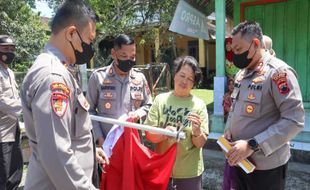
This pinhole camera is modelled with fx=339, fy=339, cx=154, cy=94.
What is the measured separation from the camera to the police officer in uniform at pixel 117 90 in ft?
10.0

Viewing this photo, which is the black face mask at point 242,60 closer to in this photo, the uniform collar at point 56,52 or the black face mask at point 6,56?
the uniform collar at point 56,52

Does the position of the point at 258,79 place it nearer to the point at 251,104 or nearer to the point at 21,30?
the point at 251,104

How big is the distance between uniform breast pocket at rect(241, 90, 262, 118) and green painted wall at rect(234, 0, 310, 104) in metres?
5.02

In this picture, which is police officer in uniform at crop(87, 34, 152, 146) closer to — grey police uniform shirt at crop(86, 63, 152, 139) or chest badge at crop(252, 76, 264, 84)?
grey police uniform shirt at crop(86, 63, 152, 139)

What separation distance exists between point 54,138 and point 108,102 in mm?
1625

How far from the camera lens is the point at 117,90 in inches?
121

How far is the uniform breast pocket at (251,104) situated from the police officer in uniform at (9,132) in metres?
2.63

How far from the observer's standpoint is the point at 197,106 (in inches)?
110

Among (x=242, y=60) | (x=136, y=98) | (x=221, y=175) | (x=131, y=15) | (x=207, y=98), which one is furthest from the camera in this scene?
(x=131, y=15)

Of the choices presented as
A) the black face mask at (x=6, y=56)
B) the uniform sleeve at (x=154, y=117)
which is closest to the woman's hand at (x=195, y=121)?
the uniform sleeve at (x=154, y=117)

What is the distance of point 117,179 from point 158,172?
1.15 feet

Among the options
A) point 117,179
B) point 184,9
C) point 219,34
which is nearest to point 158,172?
point 117,179

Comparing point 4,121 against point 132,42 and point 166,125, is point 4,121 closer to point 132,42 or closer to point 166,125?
point 132,42

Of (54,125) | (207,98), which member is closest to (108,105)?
(54,125)
